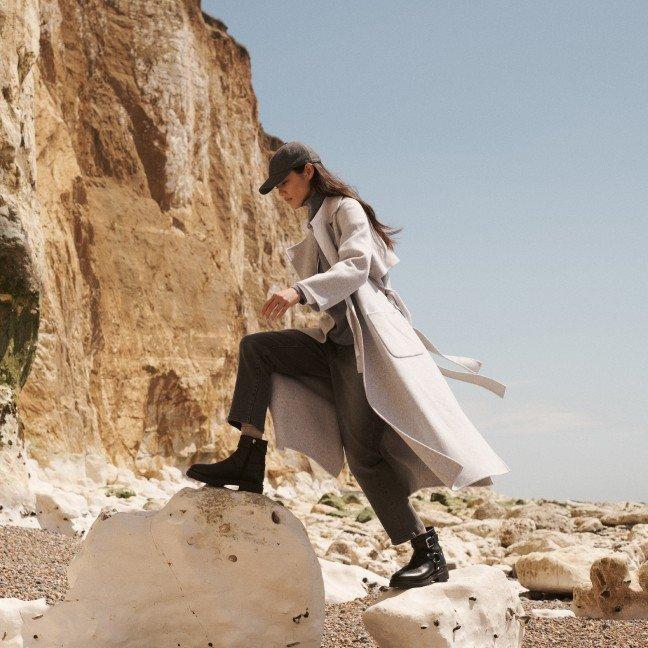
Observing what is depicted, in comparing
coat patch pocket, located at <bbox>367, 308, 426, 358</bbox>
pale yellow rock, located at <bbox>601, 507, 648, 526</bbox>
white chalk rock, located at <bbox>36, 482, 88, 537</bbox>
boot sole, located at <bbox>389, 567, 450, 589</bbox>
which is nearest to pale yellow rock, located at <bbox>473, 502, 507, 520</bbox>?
pale yellow rock, located at <bbox>601, 507, 648, 526</bbox>

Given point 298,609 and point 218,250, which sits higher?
point 218,250

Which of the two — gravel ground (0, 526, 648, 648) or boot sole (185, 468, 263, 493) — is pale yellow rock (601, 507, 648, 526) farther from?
boot sole (185, 468, 263, 493)

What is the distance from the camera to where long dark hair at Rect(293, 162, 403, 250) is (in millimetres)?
3986

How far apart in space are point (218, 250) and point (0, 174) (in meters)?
13.2

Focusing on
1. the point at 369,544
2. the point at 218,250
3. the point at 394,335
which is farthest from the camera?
the point at 218,250

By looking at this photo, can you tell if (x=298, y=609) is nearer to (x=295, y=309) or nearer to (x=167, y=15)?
(x=167, y=15)

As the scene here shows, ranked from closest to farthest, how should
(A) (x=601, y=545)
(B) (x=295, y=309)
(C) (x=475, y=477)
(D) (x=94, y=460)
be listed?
(C) (x=475, y=477), (A) (x=601, y=545), (D) (x=94, y=460), (B) (x=295, y=309)

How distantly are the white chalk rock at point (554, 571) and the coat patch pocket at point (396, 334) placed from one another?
4097mm

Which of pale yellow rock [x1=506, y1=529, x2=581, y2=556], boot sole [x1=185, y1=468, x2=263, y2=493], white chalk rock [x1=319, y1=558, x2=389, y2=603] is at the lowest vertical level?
pale yellow rock [x1=506, y1=529, x2=581, y2=556]

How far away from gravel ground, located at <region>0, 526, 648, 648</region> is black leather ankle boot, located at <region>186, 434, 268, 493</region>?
54.6 inches

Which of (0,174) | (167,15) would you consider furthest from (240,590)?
(167,15)

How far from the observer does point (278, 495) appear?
21.7 metres

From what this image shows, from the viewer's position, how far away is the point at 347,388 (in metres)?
3.76

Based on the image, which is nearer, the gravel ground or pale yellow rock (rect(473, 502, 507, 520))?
the gravel ground
